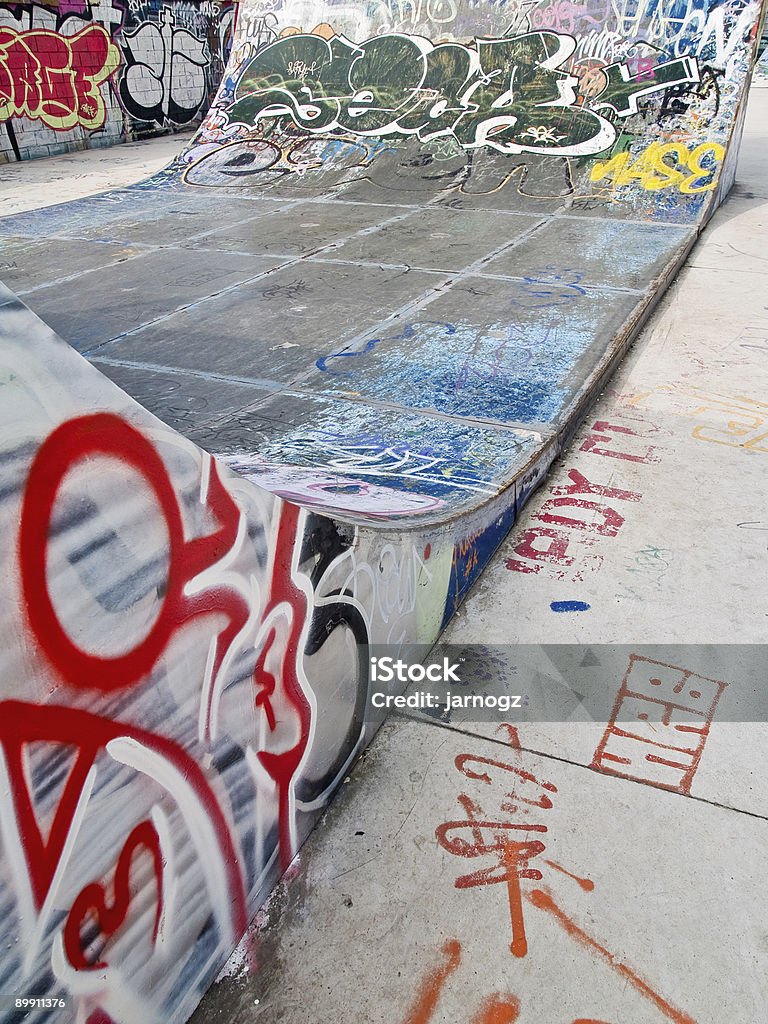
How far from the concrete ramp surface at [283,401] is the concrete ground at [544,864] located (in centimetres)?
14

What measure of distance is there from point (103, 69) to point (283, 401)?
14863mm

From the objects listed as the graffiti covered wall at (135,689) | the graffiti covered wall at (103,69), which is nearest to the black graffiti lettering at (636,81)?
the graffiti covered wall at (135,689)

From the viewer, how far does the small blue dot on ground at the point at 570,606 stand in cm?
311

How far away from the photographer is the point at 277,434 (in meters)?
3.94

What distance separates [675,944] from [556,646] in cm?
114

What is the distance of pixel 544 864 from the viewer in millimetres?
2119

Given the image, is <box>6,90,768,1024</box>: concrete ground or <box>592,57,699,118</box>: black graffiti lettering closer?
<box>6,90,768,1024</box>: concrete ground

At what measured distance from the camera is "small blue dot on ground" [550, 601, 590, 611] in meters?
3.11

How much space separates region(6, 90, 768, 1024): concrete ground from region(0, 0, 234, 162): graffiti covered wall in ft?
48.9

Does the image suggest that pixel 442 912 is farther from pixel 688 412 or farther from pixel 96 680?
pixel 688 412

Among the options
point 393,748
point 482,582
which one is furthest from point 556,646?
point 393,748
